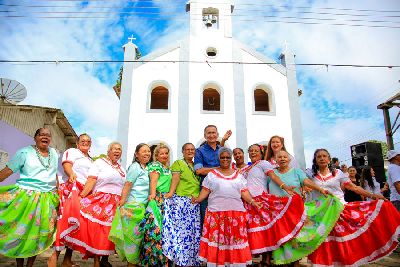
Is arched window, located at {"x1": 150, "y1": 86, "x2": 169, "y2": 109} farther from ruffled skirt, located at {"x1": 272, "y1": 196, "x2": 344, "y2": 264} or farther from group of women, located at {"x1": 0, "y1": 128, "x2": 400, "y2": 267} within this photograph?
ruffled skirt, located at {"x1": 272, "y1": 196, "x2": 344, "y2": 264}

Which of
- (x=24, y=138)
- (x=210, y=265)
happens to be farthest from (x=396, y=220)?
(x=24, y=138)

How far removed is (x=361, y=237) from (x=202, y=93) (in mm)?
8916

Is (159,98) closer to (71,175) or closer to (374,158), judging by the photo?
(374,158)

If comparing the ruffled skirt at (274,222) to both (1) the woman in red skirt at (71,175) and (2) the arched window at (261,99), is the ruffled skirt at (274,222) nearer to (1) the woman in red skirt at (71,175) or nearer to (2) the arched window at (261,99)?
(1) the woman in red skirt at (71,175)

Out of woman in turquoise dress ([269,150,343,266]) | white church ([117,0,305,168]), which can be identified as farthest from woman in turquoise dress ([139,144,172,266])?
white church ([117,0,305,168])

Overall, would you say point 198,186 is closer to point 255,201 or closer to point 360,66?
point 255,201

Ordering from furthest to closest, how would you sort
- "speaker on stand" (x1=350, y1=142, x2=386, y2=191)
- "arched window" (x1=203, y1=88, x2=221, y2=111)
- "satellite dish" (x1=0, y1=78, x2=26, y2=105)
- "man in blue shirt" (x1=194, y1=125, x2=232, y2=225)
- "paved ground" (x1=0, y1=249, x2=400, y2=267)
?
"arched window" (x1=203, y1=88, x2=221, y2=111), "satellite dish" (x1=0, y1=78, x2=26, y2=105), "speaker on stand" (x1=350, y1=142, x2=386, y2=191), "paved ground" (x1=0, y1=249, x2=400, y2=267), "man in blue shirt" (x1=194, y1=125, x2=232, y2=225)

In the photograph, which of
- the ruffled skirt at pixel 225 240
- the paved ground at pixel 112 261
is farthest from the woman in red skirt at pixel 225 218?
the paved ground at pixel 112 261

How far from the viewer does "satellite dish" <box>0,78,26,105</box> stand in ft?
36.1

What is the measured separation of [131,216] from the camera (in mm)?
3727

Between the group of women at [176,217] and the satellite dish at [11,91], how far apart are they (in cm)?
872

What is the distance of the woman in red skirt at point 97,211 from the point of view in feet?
12.2

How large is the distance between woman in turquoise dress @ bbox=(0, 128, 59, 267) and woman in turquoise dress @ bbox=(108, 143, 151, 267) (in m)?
0.87

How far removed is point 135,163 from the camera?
4.01 m
